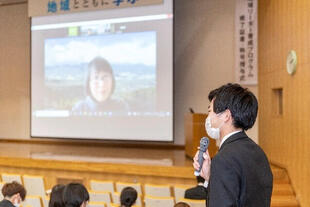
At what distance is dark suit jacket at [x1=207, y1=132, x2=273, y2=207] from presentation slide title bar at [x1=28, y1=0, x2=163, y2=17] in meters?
5.95

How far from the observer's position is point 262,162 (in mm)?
1368

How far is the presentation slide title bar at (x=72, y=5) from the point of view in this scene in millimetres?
7174

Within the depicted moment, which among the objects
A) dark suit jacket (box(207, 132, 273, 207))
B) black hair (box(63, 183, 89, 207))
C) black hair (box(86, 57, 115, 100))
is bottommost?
black hair (box(63, 183, 89, 207))

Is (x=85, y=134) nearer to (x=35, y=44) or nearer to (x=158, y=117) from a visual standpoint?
(x=158, y=117)

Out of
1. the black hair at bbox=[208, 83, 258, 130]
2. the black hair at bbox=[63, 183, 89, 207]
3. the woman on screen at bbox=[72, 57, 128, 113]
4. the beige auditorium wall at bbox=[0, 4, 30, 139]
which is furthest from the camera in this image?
the beige auditorium wall at bbox=[0, 4, 30, 139]

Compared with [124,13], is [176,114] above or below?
below

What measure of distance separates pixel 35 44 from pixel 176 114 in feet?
11.6

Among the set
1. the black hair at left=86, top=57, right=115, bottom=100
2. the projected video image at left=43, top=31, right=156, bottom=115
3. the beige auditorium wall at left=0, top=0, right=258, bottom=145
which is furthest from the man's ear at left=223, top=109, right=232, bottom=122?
the black hair at left=86, top=57, right=115, bottom=100

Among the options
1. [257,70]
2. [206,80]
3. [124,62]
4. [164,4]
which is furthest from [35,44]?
[257,70]

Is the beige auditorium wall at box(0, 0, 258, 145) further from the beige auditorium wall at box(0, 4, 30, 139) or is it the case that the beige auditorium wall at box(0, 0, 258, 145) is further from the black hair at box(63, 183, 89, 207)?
the black hair at box(63, 183, 89, 207)

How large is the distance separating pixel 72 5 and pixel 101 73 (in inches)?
63.3

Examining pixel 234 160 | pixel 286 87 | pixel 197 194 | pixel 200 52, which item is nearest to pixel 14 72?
pixel 200 52

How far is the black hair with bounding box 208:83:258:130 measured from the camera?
137 cm

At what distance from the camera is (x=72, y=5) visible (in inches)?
301
